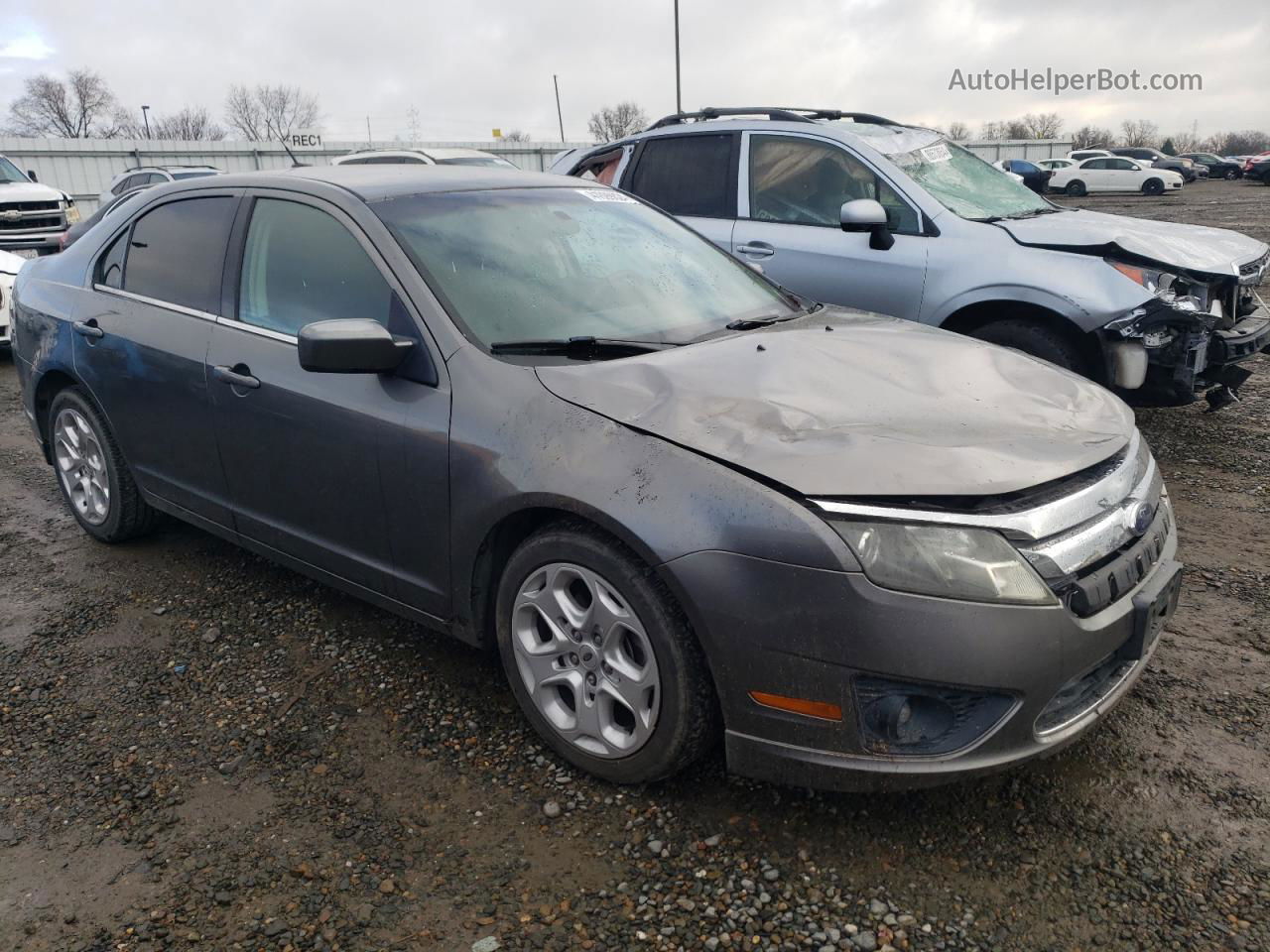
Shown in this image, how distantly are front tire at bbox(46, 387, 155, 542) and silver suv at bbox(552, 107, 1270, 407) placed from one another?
10.2ft

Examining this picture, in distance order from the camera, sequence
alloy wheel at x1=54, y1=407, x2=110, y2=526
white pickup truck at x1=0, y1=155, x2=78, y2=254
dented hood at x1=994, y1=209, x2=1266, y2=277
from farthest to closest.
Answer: white pickup truck at x1=0, y1=155, x2=78, y2=254 < dented hood at x1=994, y1=209, x2=1266, y2=277 < alloy wheel at x1=54, y1=407, x2=110, y2=526

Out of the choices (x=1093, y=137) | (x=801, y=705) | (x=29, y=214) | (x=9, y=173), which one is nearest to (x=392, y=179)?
(x=801, y=705)

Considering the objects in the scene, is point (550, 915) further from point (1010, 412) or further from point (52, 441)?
point (52, 441)

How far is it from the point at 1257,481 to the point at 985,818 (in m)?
3.28

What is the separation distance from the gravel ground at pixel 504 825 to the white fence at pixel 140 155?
2604cm

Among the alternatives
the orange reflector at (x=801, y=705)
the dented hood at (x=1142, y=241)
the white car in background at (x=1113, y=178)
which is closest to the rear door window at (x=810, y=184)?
the dented hood at (x=1142, y=241)

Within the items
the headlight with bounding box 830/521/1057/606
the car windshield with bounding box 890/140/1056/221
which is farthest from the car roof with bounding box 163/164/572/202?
the car windshield with bounding box 890/140/1056/221

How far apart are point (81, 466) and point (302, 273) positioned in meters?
1.89

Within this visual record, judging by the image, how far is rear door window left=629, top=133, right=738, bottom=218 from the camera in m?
6.14

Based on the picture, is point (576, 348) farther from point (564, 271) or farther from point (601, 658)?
point (601, 658)

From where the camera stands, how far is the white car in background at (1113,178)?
3656 centimetres

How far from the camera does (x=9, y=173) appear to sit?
17.3m

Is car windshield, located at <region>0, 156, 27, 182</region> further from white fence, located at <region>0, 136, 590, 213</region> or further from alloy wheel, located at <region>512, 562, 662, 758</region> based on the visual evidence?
alloy wheel, located at <region>512, 562, 662, 758</region>

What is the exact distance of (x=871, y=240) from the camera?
17.6ft
